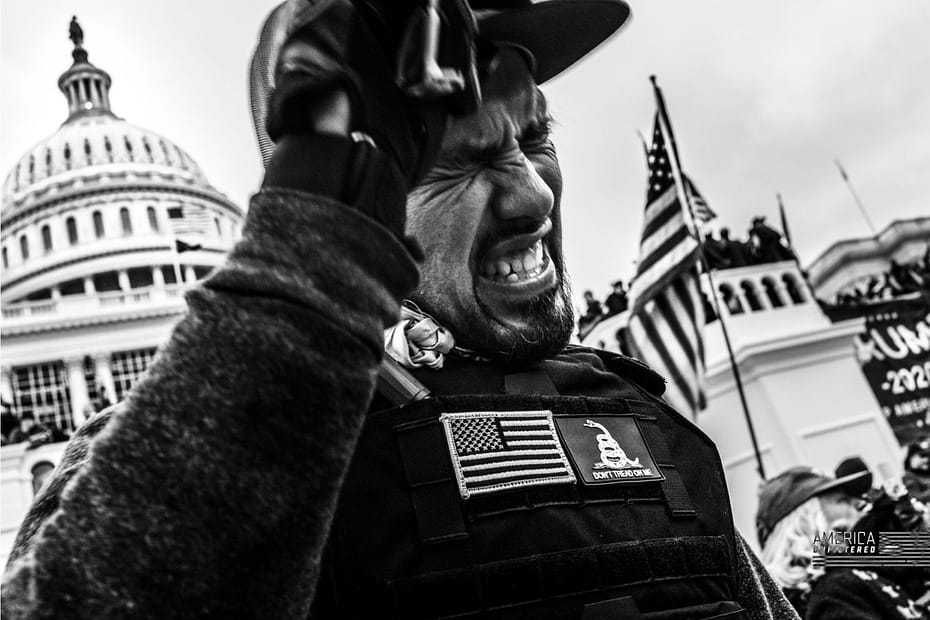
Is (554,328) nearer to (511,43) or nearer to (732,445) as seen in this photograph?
(511,43)

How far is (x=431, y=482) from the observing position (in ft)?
4.12

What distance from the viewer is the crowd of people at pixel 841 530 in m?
2.96

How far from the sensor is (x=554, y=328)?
1515mm

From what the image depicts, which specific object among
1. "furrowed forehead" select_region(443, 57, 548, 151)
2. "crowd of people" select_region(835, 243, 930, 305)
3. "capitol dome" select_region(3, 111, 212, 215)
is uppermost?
"capitol dome" select_region(3, 111, 212, 215)

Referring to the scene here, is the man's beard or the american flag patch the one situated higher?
the man's beard

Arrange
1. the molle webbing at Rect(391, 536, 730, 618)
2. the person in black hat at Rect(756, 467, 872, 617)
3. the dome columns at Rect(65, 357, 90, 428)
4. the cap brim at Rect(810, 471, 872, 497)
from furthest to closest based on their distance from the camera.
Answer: the dome columns at Rect(65, 357, 90, 428) → the cap brim at Rect(810, 471, 872, 497) → the person in black hat at Rect(756, 467, 872, 617) → the molle webbing at Rect(391, 536, 730, 618)

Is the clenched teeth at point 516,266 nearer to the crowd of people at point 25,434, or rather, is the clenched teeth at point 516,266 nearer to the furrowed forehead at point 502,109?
the furrowed forehead at point 502,109

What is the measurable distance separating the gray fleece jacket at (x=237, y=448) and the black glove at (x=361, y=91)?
0.04 m

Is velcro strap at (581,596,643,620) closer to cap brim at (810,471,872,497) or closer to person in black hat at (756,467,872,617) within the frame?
person in black hat at (756,467,872,617)

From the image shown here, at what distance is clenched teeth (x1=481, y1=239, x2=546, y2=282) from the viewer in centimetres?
150

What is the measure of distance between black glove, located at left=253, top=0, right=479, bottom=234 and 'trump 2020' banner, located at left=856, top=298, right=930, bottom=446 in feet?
58.6

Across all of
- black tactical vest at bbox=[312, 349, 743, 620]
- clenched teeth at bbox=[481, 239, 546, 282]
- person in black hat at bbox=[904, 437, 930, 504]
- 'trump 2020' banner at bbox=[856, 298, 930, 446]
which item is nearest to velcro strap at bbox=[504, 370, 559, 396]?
black tactical vest at bbox=[312, 349, 743, 620]

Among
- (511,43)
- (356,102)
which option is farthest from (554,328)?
(356,102)

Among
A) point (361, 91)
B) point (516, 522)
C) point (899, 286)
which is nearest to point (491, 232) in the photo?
point (516, 522)
